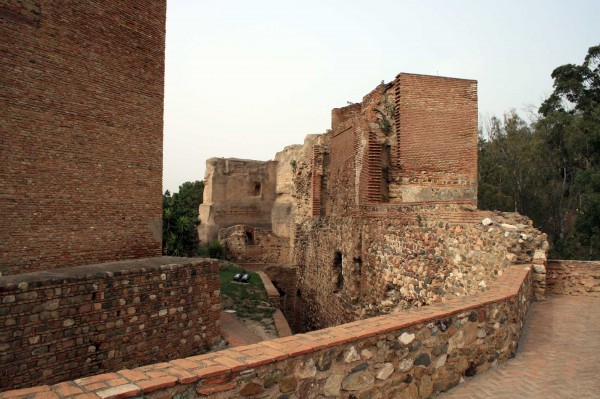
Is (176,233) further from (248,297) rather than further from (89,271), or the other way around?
(89,271)

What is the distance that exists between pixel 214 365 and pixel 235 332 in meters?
7.24

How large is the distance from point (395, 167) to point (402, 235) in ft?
8.60

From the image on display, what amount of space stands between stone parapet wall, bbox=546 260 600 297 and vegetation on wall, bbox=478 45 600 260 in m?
14.5

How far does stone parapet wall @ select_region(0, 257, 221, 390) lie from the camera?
206 inches

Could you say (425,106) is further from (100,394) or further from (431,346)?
(100,394)

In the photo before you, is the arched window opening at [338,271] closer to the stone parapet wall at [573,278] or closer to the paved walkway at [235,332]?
the paved walkway at [235,332]

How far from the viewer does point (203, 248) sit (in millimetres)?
22641

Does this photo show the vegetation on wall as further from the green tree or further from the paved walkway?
the paved walkway

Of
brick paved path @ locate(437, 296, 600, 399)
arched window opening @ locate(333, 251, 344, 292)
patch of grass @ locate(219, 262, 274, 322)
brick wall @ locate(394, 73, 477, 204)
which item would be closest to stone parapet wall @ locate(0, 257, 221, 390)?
patch of grass @ locate(219, 262, 274, 322)

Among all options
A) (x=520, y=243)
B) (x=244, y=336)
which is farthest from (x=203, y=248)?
(x=520, y=243)

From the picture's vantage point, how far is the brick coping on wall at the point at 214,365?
7.19 ft

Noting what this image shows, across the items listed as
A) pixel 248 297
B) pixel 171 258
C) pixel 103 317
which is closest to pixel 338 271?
pixel 248 297

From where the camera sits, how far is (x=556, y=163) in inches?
1048

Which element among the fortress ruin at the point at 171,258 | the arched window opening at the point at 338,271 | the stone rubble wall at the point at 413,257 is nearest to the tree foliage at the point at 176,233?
the stone rubble wall at the point at 413,257
